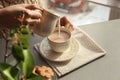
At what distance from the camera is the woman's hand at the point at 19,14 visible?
30.7 inches

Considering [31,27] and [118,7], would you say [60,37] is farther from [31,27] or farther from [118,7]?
[118,7]

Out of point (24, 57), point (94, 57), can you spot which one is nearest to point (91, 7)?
point (94, 57)

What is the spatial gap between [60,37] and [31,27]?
115 millimetres

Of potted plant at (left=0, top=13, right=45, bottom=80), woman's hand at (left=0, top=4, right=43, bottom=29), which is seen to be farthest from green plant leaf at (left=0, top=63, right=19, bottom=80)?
woman's hand at (left=0, top=4, right=43, bottom=29)

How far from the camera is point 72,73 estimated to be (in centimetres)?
82

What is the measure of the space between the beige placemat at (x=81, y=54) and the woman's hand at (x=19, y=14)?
143mm

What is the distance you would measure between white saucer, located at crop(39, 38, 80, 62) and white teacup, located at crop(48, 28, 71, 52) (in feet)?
0.07

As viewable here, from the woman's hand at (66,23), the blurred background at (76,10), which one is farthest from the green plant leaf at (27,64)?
the blurred background at (76,10)

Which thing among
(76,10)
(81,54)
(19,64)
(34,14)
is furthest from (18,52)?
(76,10)

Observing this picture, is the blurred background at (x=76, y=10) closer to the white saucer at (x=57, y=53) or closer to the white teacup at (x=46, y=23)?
the white saucer at (x=57, y=53)

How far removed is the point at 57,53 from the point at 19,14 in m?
0.20

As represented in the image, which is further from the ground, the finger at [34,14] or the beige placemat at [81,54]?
the finger at [34,14]

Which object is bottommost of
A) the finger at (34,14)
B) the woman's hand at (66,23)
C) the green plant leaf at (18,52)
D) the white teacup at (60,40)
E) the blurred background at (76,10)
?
the blurred background at (76,10)

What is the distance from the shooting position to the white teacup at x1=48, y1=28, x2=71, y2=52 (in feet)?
2.74
